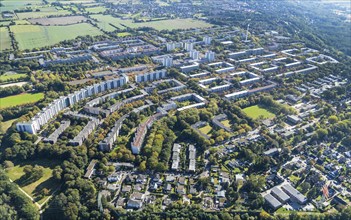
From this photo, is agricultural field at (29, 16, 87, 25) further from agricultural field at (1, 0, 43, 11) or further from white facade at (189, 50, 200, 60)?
white facade at (189, 50, 200, 60)

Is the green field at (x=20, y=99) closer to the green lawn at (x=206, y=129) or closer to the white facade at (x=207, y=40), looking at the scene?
the green lawn at (x=206, y=129)

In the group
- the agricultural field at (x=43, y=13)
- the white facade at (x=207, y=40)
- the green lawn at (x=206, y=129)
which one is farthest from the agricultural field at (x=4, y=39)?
the green lawn at (x=206, y=129)

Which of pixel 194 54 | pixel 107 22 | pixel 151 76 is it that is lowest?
pixel 151 76

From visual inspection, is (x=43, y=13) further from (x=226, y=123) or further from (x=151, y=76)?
(x=226, y=123)

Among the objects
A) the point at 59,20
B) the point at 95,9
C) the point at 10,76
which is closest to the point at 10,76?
the point at 10,76

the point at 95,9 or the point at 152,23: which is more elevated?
the point at 95,9

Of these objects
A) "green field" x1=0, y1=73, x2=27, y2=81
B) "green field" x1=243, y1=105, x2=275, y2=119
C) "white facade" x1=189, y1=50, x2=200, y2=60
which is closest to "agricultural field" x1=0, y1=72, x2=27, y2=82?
"green field" x1=0, y1=73, x2=27, y2=81
